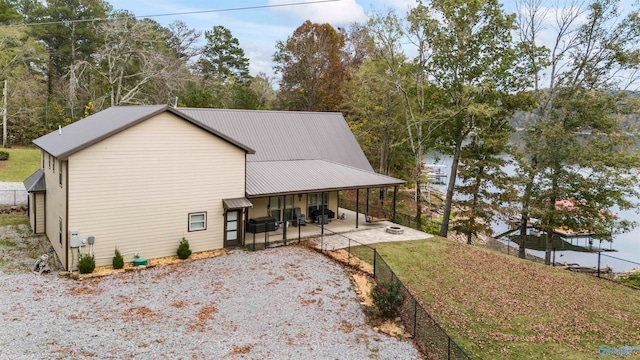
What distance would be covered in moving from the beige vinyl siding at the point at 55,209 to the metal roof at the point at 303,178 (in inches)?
255

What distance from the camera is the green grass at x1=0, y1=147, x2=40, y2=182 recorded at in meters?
30.5

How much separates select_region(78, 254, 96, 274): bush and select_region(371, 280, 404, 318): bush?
905cm

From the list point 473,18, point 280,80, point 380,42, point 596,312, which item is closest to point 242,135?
point 380,42

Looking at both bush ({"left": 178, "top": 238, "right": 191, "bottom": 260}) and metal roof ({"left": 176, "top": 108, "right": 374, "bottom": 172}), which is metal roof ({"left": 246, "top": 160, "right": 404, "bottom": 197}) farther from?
bush ({"left": 178, "top": 238, "right": 191, "bottom": 260})

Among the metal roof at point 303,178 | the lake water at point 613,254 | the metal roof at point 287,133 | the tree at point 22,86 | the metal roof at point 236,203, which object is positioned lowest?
the lake water at point 613,254

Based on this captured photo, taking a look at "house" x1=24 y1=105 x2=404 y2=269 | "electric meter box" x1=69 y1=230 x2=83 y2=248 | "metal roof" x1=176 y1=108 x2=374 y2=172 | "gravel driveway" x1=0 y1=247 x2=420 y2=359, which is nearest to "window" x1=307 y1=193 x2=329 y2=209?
"house" x1=24 y1=105 x2=404 y2=269

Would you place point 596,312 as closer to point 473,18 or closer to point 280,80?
point 473,18

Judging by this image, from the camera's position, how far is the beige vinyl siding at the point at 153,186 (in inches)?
538

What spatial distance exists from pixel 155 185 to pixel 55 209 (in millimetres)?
4139

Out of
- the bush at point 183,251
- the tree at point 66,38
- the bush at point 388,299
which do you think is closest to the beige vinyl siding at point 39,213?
the bush at point 183,251

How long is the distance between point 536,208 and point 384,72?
12.5 m

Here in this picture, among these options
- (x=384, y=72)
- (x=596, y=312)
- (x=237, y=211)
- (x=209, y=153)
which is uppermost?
(x=384, y=72)

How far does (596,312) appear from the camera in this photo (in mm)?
13352

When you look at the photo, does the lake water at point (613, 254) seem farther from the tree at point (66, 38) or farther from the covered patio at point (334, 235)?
the tree at point (66, 38)
